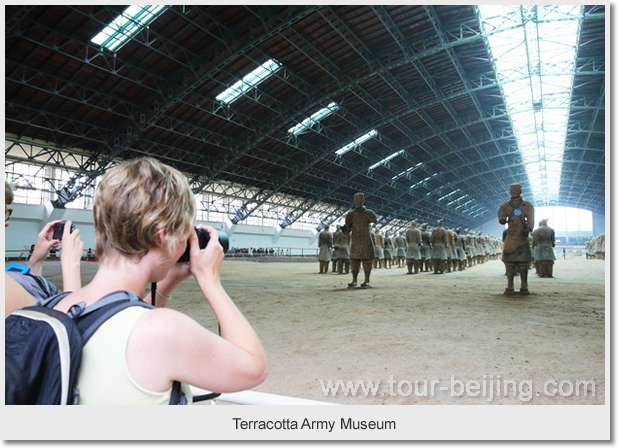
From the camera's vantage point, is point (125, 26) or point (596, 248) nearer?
point (125, 26)

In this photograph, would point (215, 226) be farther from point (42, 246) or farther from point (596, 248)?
point (42, 246)

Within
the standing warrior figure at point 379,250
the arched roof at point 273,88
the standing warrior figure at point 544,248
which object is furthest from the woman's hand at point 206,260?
the standing warrior figure at point 379,250

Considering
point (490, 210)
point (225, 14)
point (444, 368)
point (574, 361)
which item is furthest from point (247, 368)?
point (490, 210)

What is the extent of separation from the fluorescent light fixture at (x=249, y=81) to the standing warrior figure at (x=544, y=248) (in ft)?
38.4

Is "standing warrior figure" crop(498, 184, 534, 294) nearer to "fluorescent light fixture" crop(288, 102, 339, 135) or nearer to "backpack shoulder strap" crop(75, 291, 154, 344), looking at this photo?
"backpack shoulder strap" crop(75, 291, 154, 344)

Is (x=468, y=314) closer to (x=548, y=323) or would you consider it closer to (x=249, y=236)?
(x=548, y=323)

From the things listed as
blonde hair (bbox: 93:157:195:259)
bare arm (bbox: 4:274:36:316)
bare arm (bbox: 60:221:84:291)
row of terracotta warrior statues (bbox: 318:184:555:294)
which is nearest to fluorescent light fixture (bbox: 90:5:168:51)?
row of terracotta warrior statues (bbox: 318:184:555:294)

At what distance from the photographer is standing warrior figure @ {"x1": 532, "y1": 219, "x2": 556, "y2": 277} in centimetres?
1109

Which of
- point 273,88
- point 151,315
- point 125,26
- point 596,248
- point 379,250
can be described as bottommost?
point 596,248

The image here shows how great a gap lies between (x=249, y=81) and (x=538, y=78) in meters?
11.5

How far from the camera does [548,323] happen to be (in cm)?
380

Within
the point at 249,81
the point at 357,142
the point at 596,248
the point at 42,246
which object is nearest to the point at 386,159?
the point at 357,142

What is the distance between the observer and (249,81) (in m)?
17.3

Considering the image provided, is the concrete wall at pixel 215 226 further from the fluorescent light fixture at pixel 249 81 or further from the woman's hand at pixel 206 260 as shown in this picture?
the woman's hand at pixel 206 260
